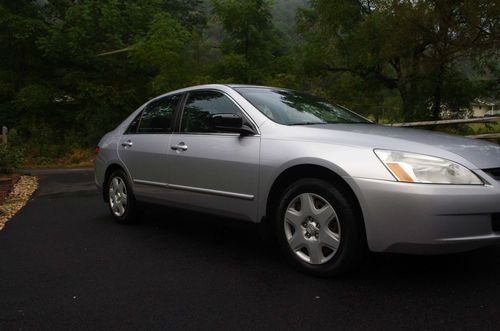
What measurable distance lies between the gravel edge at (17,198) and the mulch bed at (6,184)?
58 millimetres

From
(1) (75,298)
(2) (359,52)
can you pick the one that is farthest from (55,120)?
(1) (75,298)

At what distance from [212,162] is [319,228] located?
1.19 meters

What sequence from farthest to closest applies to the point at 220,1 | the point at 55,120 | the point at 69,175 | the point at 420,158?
the point at 55,120 < the point at 220,1 < the point at 69,175 < the point at 420,158

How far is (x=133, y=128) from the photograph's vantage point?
552 centimetres

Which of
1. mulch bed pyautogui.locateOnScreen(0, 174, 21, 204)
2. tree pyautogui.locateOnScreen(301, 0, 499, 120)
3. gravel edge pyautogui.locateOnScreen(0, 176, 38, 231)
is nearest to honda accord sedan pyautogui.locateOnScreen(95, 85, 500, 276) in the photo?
gravel edge pyautogui.locateOnScreen(0, 176, 38, 231)

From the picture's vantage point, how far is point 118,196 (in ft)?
18.3

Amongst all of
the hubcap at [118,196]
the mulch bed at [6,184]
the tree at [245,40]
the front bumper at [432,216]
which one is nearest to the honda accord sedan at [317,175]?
the front bumper at [432,216]

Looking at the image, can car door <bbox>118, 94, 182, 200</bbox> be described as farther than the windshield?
Yes

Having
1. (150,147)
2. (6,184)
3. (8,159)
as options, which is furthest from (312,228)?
(8,159)

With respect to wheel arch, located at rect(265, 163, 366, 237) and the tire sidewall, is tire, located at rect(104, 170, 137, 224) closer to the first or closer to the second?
the tire sidewall

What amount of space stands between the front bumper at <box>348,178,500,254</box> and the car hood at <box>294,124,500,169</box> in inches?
10.1

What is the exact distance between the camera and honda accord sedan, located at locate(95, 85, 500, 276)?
3012mm

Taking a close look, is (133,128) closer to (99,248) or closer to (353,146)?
(99,248)

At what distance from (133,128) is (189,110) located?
42.2 inches
